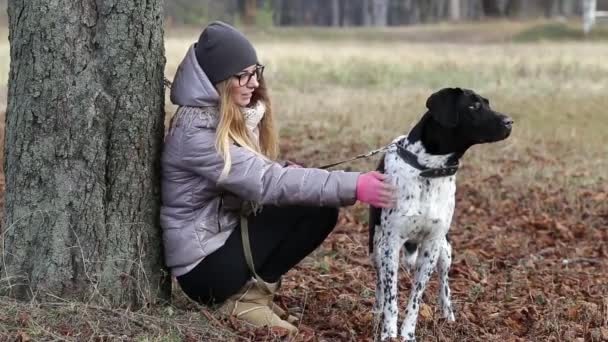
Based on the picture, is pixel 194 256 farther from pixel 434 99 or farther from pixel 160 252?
pixel 434 99

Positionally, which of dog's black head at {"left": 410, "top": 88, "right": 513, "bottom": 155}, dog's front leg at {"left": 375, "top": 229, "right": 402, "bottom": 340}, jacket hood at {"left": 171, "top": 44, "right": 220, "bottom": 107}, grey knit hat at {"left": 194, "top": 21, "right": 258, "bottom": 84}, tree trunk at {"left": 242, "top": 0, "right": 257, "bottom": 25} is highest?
grey knit hat at {"left": 194, "top": 21, "right": 258, "bottom": 84}

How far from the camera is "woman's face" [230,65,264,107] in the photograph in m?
4.92

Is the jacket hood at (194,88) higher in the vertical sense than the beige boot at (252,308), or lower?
higher

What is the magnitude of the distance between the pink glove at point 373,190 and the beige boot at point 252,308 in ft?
2.70

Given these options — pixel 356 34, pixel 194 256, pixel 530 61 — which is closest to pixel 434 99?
pixel 194 256

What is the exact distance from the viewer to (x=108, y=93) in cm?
475

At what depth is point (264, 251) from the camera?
16.8 ft

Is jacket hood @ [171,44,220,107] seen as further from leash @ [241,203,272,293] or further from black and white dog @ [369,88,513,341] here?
black and white dog @ [369,88,513,341]

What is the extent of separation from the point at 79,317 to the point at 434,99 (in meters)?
1.97

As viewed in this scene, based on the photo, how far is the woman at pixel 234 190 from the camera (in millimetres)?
4758

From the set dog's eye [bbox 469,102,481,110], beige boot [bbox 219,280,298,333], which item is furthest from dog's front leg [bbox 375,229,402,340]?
dog's eye [bbox 469,102,481,110]

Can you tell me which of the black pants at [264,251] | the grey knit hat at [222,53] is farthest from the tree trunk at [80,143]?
the black pants at [264,251]

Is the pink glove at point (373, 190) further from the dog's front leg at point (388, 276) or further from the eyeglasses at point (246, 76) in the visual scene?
the eyeglasses at point (246, 76)

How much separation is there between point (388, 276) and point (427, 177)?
1.86ft
